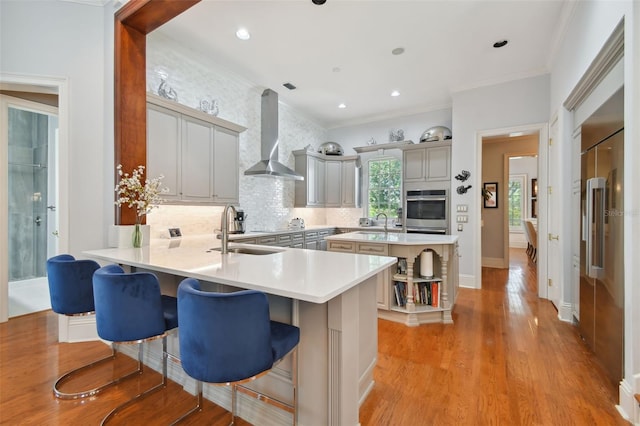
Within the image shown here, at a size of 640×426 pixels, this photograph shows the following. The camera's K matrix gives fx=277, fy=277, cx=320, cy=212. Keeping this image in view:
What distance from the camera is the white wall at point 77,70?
8.53ft

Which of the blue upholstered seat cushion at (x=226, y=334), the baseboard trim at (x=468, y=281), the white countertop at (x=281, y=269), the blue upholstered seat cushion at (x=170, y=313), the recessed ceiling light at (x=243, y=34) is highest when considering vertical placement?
the recessed ceiling light at (x=243, y=34)

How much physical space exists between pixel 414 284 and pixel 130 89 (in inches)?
143

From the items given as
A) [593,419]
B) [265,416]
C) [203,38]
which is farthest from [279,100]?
[593,419]

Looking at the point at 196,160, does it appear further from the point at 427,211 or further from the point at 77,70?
the point at 427,211

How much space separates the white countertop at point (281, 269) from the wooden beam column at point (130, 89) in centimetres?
99

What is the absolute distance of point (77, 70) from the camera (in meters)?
2.75

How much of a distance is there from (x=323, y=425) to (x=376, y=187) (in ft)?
17.7

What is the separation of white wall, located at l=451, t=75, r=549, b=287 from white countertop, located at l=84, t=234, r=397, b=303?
3.47m

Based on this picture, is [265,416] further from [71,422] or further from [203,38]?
[203,38]

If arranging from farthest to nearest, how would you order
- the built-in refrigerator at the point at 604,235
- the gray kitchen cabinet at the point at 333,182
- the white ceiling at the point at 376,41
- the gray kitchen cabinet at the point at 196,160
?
the gray kitchen cabinet at the point at 333,182, the gray kitchen cabinet at the point at 196,160, the white ceiling at the point at 376,41, the built-in refrigerator at the point at 604,235

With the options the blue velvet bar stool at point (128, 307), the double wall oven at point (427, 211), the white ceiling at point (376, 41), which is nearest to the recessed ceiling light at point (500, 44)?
the white ceiling at point (376, 41)

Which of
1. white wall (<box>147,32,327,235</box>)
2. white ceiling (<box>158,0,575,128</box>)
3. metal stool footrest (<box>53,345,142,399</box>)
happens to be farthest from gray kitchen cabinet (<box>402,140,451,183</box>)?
metal stool footrest (<box>53,345,142,399</box>)

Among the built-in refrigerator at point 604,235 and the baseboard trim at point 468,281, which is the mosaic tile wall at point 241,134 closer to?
the baseboard trim at point 468,281

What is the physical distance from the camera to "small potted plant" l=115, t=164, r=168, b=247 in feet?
8.34
